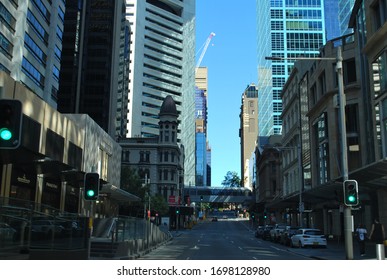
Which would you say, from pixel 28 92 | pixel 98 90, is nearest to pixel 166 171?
pixel 98 90

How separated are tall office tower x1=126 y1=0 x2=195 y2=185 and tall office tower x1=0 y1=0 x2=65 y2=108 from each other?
7113cm

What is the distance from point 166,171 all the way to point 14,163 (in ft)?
249

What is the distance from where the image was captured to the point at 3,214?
49.5ft

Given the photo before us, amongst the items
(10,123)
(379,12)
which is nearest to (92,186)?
(10,123)

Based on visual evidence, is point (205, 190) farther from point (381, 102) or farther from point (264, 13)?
point (381, 102)

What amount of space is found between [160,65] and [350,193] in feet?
462

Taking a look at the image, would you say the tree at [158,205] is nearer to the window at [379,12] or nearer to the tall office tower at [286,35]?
the tall office tower at [286,35]

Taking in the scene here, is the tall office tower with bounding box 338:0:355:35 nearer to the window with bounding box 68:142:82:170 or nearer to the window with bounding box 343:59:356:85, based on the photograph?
the window with bounding box 343:59:356:85

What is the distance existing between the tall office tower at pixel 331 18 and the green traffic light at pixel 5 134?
10291 centimetres

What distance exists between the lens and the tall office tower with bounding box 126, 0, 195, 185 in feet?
476

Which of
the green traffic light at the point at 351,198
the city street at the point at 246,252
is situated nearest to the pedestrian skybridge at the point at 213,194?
the city street at the point at 246,252

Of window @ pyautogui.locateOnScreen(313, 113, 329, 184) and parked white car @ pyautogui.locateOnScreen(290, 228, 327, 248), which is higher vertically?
window @ pyautogui.locateOnScreen(313, 113, 329, 184)

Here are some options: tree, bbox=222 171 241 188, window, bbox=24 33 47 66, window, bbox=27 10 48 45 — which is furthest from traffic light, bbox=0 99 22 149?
tree, bbox=222 171 241 188

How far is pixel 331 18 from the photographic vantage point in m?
106
